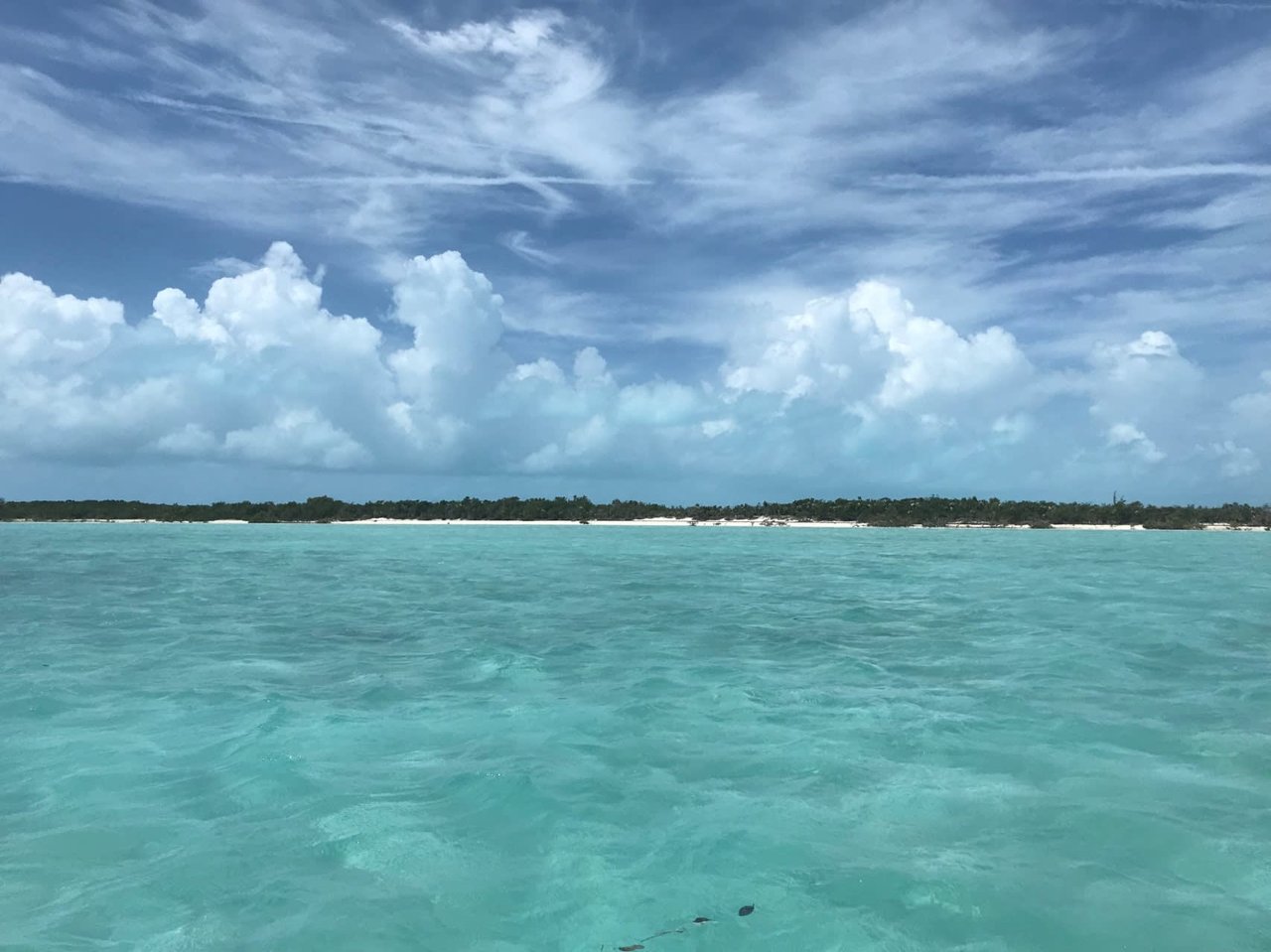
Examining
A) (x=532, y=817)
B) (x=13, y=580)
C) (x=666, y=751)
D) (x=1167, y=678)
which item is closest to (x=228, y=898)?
(x=532, y=817)

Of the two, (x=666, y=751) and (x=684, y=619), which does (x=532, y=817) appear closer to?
(x=666, y=751)

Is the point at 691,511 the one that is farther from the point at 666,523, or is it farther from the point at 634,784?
the point at 634,784

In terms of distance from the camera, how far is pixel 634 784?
7.72 meters

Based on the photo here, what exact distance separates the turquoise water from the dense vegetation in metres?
65.4

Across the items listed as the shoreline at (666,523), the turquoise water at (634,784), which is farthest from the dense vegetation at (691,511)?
the turquoise water at (634,784)

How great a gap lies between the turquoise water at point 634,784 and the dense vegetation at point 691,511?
65.4 m

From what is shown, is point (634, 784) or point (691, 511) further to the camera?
point (691, 511)

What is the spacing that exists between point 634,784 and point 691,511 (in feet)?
278

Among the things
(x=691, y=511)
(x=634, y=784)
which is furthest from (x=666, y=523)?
(x=634, y=784)

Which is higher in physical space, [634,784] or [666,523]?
[666,523]

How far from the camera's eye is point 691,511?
92.2m

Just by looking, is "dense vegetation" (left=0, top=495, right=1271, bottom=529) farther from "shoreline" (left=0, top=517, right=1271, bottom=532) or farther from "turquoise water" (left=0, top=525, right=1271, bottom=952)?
"turquoise water" (left=0, top=525, right=1271, bottom=952)

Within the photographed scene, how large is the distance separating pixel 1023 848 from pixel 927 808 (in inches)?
36.8

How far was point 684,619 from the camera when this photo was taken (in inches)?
731
